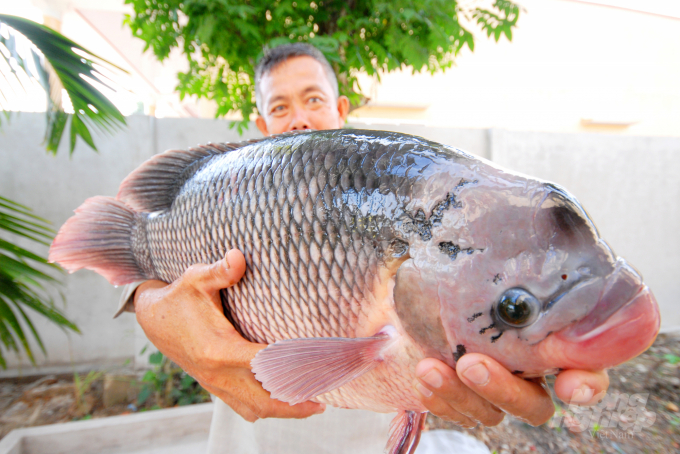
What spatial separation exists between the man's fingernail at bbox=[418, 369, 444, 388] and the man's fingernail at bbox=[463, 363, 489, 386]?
54 mm

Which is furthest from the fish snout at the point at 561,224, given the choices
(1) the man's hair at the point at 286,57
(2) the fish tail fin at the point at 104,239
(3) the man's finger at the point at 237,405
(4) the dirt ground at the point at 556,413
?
(4) the dirt ground at the point at 556,413

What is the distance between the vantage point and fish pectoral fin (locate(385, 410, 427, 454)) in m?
0.87

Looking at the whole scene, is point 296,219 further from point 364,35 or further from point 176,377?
point 176,377

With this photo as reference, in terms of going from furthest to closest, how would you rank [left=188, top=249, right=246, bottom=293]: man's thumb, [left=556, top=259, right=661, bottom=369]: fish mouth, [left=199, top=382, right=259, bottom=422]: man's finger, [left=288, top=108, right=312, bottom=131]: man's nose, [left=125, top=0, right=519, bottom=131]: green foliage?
[left=125, top=0, right=519, bottom=131]: green foliage, [left=288, top=108, right=312, bottom=131]: man's nose, [left=199, top=382, right=259, bottom=422]: man's finger, [left=188, top=249, right=246, bottom=293]: man's thumb, [left=556, top=259, right=661, bottom=369]: fish mouth

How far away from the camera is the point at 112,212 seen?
1.17 m

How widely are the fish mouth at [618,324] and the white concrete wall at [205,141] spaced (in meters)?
3.41

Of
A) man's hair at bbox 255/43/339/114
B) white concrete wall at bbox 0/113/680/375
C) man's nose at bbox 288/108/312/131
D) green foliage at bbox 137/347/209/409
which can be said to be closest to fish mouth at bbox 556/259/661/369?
man's nose at bbox 288/108/312/131

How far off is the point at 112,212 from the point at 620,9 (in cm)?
1028

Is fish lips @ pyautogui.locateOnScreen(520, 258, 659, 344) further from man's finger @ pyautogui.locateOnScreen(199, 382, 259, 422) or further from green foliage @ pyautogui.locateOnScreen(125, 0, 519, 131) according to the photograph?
green foliage @ pyautogui.locateOnScreen(125, 0, 519, 131)

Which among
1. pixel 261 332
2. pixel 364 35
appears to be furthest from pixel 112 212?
pixel 364 35

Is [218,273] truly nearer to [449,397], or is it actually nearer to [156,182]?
[156,182]

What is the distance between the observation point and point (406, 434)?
88 centimetres

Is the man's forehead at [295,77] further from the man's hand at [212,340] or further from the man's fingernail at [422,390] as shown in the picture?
the man's fingernail at [422,390]

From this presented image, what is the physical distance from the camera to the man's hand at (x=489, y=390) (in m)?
0.55
